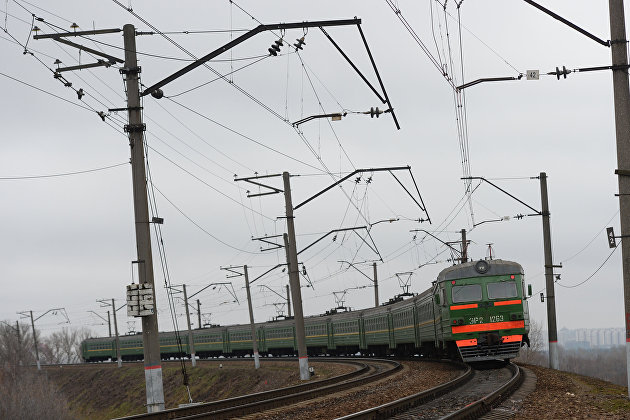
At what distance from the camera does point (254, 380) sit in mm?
48000

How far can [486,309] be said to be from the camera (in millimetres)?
25484

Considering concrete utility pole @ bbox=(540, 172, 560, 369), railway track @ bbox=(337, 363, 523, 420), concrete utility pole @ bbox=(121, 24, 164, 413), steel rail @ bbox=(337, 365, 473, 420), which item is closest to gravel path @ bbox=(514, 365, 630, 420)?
railway track @ bbox=(337, 363, 523, 420)

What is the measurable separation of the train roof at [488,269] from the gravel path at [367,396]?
3.06m

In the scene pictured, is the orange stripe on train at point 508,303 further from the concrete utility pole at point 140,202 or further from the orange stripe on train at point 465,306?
the concrete utility pole at point 140,202

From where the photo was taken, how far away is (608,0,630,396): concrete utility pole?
14906 mm

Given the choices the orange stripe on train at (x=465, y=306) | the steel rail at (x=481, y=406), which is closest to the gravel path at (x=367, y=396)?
Answer: the orange stripe on train at (x=465, y=306)

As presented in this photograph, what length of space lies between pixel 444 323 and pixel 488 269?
7.57 ft

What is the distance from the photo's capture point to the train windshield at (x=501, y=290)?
84.4ft

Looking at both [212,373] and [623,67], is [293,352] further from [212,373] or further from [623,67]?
[623,67]

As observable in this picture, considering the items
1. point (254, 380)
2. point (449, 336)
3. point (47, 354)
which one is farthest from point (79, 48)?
point (47, 354)

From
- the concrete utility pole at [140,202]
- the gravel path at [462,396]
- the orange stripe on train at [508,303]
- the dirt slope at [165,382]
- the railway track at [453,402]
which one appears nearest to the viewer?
the railway track at [453,402]

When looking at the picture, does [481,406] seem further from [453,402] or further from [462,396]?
[462,396]

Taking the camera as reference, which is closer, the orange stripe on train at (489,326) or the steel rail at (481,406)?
the steel rail at (481,406)

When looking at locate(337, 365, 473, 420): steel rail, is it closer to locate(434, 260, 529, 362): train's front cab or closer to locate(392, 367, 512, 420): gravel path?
locate(392, 367, 512, 420): gravel path
